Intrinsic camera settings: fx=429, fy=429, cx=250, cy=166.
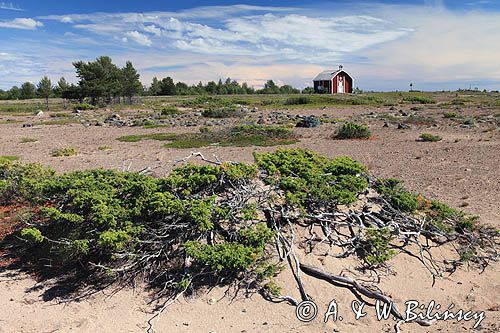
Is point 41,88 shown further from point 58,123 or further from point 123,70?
point 58,123

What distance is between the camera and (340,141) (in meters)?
18.2

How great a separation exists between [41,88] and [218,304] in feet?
201

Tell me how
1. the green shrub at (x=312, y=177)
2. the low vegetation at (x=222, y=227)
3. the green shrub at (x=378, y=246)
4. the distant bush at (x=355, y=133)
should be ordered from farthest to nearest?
the distant bush at (x=355, y=133), the green shrub at (x=312, y=177), the green shrub at (x=378, y=246), the low vegetation at (x=222, y=227)

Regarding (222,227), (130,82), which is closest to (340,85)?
(130,82)

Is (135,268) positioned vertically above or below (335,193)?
below

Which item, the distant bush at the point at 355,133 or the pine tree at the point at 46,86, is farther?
the pine tree at the point at 46,86

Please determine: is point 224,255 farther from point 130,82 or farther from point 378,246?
point 130,82

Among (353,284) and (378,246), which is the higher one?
(378,246)

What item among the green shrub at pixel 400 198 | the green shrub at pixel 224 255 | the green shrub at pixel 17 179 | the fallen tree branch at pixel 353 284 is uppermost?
the green shrub at pixel 17 179

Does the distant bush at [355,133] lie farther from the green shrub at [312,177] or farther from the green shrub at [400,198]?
the green shrub at [400,198]

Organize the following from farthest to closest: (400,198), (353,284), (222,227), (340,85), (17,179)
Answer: (340,85) → (17,179) → (400,198) → (222,227) → (353,284)

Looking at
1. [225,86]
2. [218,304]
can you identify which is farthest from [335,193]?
[225,86]

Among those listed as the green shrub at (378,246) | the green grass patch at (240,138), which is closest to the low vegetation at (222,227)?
the green shrub at (378,246)

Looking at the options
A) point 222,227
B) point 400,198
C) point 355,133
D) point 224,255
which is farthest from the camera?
point 355,133
